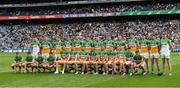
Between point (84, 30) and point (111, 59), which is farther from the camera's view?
point (84, 30)

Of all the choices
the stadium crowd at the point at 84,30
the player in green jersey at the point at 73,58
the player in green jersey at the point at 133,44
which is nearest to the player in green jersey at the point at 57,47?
the player in green jersey at the point at 73,58

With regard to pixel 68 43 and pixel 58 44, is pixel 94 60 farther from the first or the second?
pixel 58 44

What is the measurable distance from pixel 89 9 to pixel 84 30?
13.2ft

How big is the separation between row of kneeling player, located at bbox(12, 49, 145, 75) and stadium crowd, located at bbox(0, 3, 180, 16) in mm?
37321

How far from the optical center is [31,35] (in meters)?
65.3

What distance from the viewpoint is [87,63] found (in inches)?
955

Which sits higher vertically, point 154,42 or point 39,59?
point 154,42

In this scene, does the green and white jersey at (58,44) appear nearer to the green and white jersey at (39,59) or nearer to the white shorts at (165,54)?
the green and white jersey at (39,59)

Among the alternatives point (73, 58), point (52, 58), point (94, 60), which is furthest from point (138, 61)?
point (52, 58)

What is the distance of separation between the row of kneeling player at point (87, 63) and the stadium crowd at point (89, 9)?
37.3m

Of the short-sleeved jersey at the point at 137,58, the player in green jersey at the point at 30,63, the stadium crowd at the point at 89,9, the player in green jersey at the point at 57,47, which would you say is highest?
the stadium crowd at the point at 89,9

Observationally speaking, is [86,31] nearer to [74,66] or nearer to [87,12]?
[87,12]

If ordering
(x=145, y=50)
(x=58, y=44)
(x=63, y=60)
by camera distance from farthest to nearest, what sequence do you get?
1. (x=58, y=44)
2. (x=63, y=60)
3. (x=145, y=50)

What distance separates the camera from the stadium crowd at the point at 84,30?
5866cm
